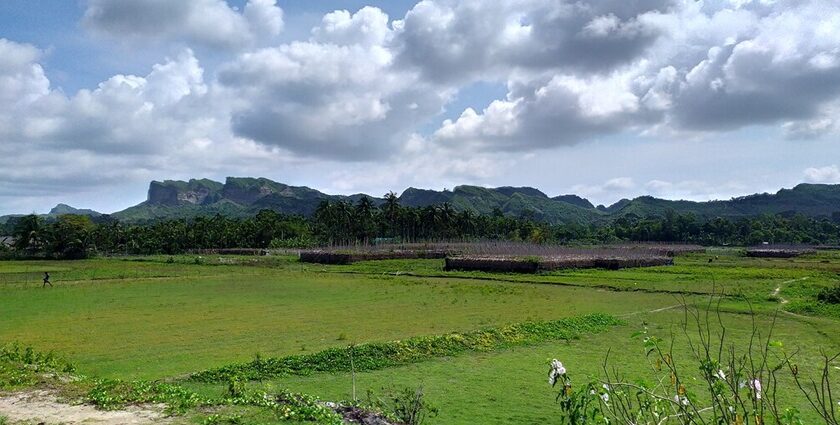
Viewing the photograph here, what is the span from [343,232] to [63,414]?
107 meters

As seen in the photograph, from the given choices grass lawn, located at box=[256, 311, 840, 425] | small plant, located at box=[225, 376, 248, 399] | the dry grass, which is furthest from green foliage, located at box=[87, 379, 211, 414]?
the dry grass

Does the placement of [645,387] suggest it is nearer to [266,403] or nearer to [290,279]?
[266,403]

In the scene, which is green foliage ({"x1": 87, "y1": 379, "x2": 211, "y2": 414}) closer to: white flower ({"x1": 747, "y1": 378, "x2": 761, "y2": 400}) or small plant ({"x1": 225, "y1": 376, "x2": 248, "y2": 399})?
small plant ({"x1": 225, "y1": 376, "x2": 248, "y2": 399})

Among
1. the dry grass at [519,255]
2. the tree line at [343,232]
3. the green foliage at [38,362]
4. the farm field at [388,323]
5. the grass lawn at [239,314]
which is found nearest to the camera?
the farm field at [388,323]

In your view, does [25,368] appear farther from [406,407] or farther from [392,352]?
[406,407]

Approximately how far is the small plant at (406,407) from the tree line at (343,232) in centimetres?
9407

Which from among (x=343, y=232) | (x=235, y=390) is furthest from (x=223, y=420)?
(x=343, y=232)

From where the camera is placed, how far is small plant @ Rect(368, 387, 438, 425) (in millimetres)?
9030

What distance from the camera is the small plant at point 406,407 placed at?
903cm

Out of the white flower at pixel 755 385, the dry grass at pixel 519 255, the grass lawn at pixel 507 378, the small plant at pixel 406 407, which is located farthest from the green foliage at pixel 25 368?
the dry grass at pixel 519 255

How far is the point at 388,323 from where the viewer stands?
21.1 metres

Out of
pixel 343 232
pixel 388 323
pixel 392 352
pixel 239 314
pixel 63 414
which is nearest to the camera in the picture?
pixel 63 414

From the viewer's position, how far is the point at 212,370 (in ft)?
39.8

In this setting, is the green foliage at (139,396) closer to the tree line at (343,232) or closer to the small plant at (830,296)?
the small plant at (830,296)
